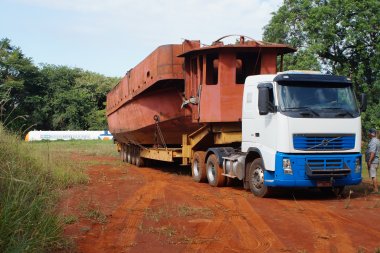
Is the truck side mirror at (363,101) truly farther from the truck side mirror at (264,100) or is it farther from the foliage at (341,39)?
the foliage at (341,39)

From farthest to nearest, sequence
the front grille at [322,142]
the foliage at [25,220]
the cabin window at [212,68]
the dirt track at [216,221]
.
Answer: the cabin window at [212,68] → the front grille at [322,142] → the dirt track at [216,221] → the foliage at [25,220]

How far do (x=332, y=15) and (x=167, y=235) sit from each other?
26581 millimetres

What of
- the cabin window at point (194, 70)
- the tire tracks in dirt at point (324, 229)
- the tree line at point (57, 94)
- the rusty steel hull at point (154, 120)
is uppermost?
the tree line at point (57, 94)

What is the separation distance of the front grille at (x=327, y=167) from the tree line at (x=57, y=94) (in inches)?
2003

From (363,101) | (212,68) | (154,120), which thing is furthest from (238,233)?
(154,120)

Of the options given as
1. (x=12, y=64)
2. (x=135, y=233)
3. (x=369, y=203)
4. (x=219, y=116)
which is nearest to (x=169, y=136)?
(x=219, y=116)

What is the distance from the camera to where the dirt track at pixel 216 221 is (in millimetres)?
6730

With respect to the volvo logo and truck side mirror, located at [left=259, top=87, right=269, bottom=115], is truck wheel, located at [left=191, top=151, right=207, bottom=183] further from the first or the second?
the volvo logo

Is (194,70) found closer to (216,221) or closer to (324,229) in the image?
(216,221)

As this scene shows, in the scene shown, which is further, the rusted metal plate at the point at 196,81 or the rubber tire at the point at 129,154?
the rubber tire at the point at 129,154

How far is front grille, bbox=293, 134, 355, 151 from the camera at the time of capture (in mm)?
10516

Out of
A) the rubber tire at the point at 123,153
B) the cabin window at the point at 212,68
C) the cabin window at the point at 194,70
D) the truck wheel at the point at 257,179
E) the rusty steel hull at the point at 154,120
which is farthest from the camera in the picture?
the rubber tire at the point at 123,153

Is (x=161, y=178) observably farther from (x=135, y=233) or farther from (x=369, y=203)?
(x=135, y=233)

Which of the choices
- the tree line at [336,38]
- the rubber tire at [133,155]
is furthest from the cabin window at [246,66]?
the tree line at [336,38]
